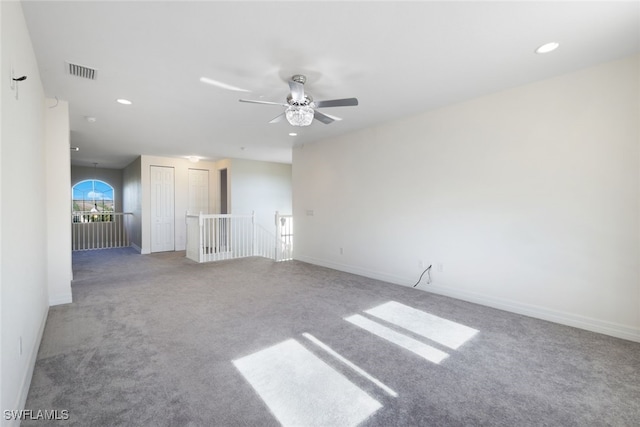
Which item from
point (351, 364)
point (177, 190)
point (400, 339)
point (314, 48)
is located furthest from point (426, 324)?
point (177, 190)

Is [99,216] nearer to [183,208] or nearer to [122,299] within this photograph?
[183,208]

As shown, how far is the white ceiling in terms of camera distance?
1991mm

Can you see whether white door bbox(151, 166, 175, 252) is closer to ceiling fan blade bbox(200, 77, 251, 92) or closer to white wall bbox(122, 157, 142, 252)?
white wall bbox(122, 157, 142, 252)

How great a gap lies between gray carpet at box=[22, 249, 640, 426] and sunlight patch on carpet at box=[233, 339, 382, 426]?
1 centimetres

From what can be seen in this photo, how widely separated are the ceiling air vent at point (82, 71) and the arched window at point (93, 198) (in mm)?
8205

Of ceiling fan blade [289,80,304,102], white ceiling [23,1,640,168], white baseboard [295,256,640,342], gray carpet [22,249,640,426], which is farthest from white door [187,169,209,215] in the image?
ceiling fan blade [289,80,304,102]

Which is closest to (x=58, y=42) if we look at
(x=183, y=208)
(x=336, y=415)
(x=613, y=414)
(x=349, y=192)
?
(x=336, y=415)

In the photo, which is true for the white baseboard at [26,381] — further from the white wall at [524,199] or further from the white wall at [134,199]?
the white wall at [134,199]

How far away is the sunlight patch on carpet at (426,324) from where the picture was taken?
2.65 meters

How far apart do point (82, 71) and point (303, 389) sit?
11.8 feet

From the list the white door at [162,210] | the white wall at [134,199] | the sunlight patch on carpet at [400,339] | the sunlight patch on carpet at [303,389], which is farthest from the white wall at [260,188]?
the sunlight patch on carpet at [303,389]

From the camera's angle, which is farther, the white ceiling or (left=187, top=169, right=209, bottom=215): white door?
(left=187, top=169, right=209, bottom=215): white door

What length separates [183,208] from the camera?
8047 millimetres

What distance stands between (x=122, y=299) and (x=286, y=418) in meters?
3.19
